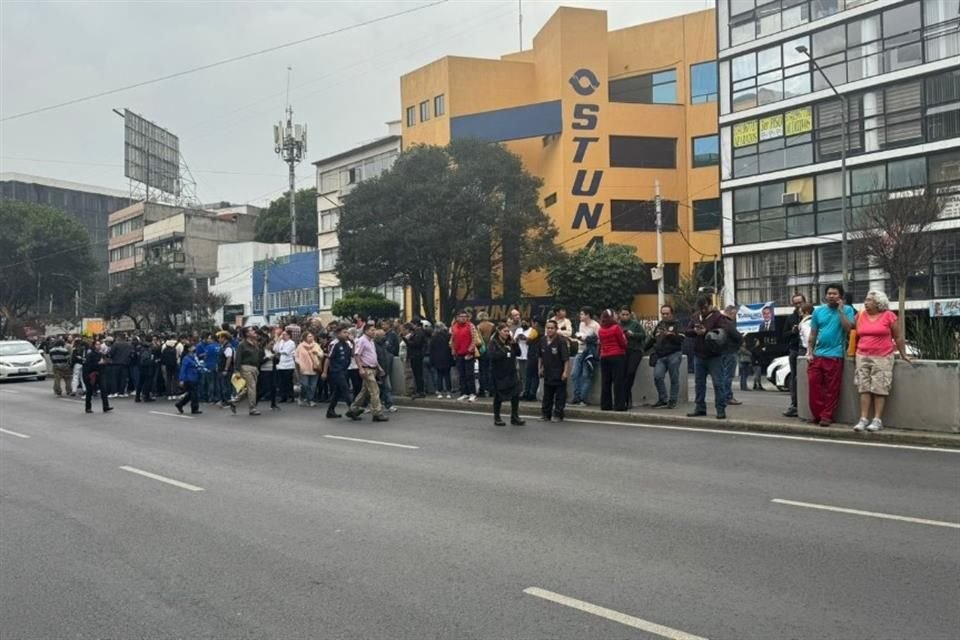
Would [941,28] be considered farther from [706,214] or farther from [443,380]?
[443,380]

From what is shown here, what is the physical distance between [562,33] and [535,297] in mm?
15284

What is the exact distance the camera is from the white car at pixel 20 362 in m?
30.8

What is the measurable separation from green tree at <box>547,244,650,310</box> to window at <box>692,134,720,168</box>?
8393mm

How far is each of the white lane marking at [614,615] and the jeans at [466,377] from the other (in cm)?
1111

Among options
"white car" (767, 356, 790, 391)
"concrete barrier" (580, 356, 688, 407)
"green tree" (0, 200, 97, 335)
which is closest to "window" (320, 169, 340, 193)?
"green tree" (0, 200, 97, 335)

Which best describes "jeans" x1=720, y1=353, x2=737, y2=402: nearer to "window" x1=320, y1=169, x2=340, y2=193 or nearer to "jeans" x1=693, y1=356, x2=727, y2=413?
"jeans" x1=693, y1=356, x2=727, y2=413

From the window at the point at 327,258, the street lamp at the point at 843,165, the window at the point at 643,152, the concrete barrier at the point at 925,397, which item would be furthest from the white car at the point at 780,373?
the window at the point at 327,258

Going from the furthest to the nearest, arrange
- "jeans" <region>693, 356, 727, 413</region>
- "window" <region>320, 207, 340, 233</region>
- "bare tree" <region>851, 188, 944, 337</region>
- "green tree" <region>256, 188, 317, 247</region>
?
"green tree" <region>256, 188, 317, 247</region> → "window" <region>320, 207, 340, 233</region> → "bare tree" <region>851, 188, 944, 337</region> → "jeans" <region>693, 356, 727, 413</region>

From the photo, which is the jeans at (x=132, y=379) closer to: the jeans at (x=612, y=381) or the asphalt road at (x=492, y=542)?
the asphalt road at (x=492, y=542)

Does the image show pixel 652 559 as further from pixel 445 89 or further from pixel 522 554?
pixel 445 89

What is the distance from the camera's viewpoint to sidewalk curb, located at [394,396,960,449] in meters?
9.74

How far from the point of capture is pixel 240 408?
1777cm

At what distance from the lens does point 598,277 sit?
136 ft

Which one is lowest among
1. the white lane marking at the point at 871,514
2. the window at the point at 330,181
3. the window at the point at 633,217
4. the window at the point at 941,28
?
the white lane marking at the point at 871,514
